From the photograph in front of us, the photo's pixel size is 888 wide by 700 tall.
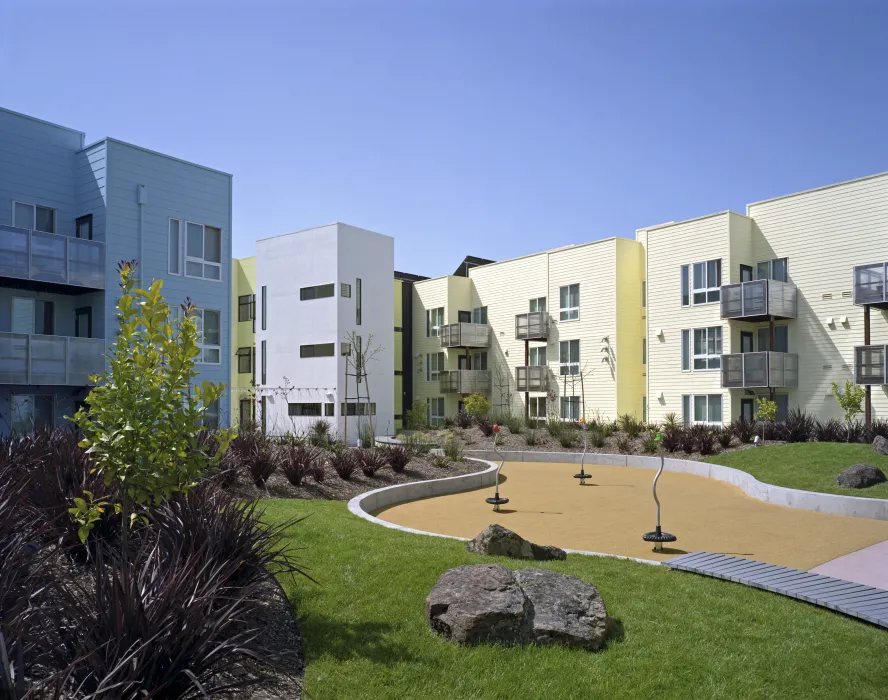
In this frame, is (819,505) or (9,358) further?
(9,358)

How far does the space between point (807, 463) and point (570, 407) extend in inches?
723

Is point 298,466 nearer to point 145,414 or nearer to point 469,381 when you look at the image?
point 145,414

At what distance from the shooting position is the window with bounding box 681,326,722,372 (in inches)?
1191

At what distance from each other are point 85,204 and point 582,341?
23394 mm

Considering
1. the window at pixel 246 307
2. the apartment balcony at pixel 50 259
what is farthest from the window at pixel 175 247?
the window at pixel 246 307

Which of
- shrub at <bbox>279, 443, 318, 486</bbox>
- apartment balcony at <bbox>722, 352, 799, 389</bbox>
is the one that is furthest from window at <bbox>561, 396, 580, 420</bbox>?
shrub at <bbox>279, 443, 318, 486</bbox>

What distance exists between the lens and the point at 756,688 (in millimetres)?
5273

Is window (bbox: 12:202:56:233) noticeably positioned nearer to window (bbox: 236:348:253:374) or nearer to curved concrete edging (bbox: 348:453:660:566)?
curved concrete edging (bbox: 348:453:660:566)

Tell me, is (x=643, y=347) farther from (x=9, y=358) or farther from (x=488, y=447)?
(x=9, y=358)

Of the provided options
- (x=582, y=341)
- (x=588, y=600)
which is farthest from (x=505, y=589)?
(x=582, y=341)

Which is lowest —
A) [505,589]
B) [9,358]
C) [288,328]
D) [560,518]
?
[560,518]

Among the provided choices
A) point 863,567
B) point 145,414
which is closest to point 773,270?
point 863,567

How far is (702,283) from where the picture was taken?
30.9 meters

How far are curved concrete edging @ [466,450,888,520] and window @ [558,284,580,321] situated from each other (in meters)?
13.0
